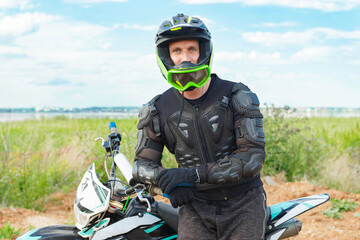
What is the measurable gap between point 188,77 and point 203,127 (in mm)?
399

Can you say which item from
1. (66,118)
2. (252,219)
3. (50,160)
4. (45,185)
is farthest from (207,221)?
(66,118)

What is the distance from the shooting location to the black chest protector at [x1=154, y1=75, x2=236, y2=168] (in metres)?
3.05

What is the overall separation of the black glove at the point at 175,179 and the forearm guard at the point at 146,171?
0.11 m

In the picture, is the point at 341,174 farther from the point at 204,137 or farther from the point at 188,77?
the point at 188,77

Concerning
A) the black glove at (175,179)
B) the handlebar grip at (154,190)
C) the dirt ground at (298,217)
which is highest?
the black glove at (175,179)

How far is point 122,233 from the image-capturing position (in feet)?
9.18

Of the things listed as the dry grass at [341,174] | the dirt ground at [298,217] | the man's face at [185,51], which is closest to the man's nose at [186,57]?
the man's face at [185,51]

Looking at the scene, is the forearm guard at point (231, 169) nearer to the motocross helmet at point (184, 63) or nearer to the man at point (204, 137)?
the man at point (204, 137)

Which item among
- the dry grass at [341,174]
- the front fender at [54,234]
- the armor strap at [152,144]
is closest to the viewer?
the front fender at [54,234]

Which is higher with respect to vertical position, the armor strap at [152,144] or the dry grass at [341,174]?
the armor strap at [152,144]

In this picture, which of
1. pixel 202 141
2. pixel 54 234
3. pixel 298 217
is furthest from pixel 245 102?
pixel 298 217

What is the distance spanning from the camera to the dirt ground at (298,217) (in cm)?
527

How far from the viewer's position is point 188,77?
297 cm

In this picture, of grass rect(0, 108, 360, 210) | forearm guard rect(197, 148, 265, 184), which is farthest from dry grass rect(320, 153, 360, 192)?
forearm guard rect(197, 148, 265, 184)
